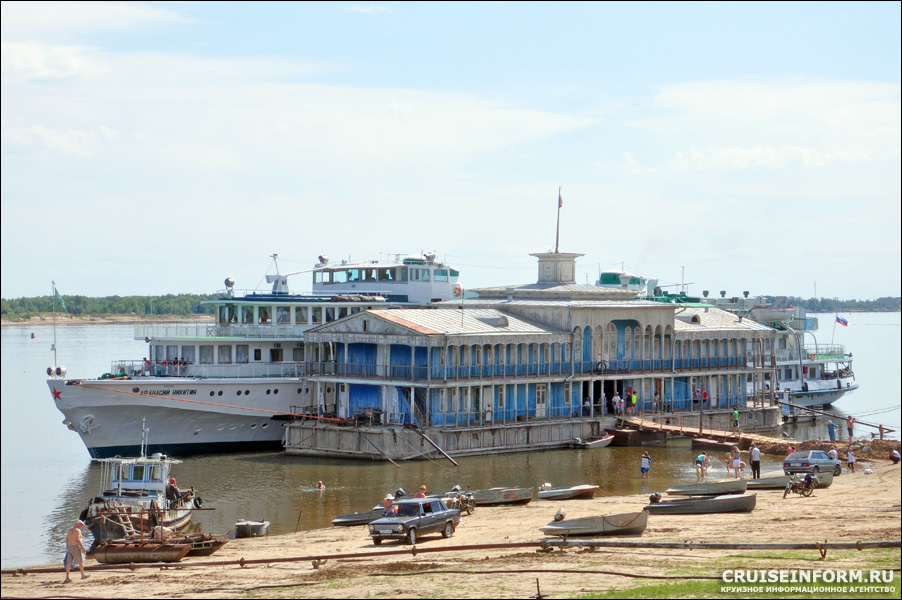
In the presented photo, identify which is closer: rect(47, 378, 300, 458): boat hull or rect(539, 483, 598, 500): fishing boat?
rect(539, 483, 598, 500): fishing boat

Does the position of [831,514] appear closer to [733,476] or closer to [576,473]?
[733,476]

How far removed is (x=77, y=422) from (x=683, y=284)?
49508 mm

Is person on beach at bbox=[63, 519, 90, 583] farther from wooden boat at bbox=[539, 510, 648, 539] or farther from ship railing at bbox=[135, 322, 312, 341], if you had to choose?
ship railing at bbox=[135, 322, 312, 341]

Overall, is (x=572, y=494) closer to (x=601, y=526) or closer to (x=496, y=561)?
(x=601, y=526)

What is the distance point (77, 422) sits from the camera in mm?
52438

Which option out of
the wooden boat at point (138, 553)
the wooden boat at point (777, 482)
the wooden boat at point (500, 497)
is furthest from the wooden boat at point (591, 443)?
the wooden boat at point (138, 553)

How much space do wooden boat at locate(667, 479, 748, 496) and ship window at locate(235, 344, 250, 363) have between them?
26493 mm

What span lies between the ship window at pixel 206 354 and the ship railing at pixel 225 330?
584 mm

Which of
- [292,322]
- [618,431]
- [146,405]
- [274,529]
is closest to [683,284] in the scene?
[618,431]

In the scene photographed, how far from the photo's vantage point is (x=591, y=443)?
57594 mm

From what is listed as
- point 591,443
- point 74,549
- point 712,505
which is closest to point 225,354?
point 591,443

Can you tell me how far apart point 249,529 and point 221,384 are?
19.7 metres

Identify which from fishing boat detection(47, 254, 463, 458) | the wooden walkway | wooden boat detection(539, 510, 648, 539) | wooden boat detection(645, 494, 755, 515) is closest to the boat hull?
fishing boat detection(47, 254, 463, 458)

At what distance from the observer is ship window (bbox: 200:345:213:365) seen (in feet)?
189
